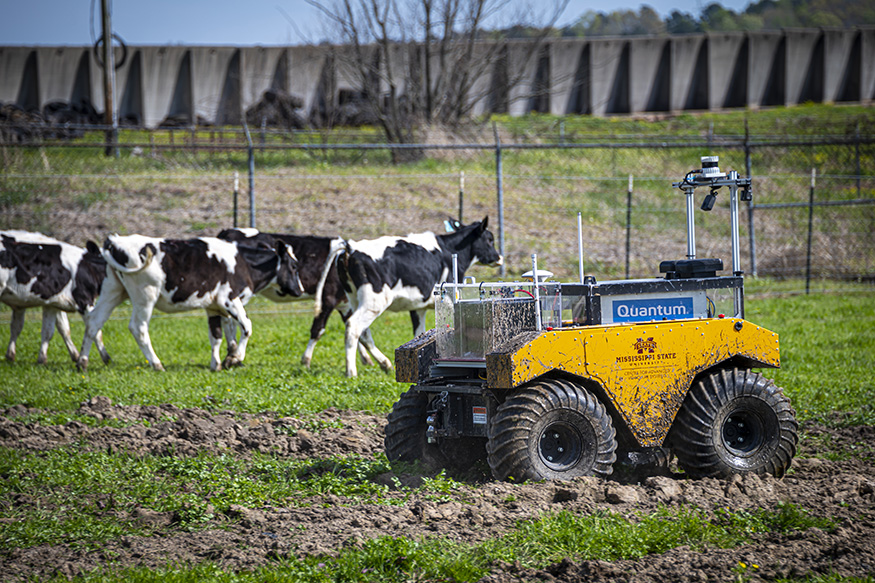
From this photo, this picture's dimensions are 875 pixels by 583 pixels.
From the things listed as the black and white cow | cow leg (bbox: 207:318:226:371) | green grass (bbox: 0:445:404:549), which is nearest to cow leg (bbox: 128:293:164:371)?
cow leg (bbox: 207:318:226:371)

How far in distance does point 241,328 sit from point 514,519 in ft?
26.5

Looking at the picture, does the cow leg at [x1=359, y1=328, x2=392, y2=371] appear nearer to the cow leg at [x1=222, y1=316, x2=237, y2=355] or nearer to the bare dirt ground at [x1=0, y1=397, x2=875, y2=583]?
the cow leg at [x1=222, y1=316, x2=237, y2=355]

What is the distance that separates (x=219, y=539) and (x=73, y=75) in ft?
111

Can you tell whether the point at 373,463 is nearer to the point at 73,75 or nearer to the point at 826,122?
the point at 826,122

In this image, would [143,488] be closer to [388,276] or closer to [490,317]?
[490,317]

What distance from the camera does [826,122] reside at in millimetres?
31328

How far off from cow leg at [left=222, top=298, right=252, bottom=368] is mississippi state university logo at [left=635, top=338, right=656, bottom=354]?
7.27 metres

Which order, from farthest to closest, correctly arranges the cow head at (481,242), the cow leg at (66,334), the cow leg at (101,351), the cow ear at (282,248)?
the cow ear at (282,248)
the cow leg at (66,334)
the cow head at (481,242)
the cow leg at (101,351)

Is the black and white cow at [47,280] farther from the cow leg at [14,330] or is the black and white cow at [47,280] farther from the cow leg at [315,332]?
the cow leg at [315,332]

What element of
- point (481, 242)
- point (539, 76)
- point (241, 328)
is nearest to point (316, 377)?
point (241, 328)

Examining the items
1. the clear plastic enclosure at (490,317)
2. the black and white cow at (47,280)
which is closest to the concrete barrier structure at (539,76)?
the black and white cow at (47,280)

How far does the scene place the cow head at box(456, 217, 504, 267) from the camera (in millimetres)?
12961

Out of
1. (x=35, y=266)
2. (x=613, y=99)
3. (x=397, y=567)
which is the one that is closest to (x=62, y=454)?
(x=397, y=567)

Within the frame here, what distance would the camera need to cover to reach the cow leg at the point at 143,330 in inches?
469
